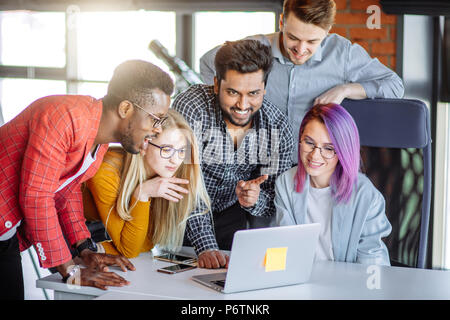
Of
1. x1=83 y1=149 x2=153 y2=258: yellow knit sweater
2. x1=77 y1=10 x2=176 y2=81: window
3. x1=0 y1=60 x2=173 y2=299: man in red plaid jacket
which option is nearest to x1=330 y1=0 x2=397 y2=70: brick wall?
x1=77 y1=10 x2=176 y2=81: window

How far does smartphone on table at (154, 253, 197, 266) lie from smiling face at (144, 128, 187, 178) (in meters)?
0.27

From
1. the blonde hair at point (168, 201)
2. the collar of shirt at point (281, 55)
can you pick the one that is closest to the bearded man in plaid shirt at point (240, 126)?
the blonde hair at point (168, 201)

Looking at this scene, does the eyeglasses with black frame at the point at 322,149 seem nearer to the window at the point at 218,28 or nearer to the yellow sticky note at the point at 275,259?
the yellow sticky note at the point at 275,259

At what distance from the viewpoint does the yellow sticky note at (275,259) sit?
1.42m

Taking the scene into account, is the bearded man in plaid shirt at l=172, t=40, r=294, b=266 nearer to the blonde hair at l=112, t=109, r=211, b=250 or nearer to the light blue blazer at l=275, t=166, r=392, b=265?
the blonde hair at l=112, t=109, r=211, b=250

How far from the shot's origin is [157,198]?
A: 186 cm

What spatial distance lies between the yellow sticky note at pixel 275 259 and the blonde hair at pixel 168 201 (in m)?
0.47

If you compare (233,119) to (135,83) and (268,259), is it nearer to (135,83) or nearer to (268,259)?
(135,83)

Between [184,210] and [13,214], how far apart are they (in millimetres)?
559

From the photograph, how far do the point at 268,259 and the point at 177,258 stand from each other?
0.40 m

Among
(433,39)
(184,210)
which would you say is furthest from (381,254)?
(433,39)

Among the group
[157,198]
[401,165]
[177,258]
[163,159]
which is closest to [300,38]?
[401,165]
